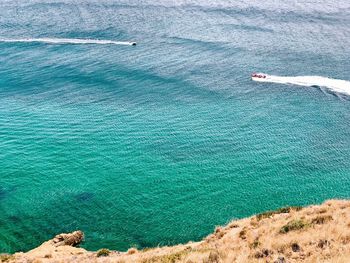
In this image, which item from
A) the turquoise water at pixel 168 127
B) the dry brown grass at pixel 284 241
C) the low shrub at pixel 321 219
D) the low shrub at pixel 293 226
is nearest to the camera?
the dry brown grass at pixel 284 241

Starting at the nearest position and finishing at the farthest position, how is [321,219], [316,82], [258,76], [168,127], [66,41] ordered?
[321,219]
[168,127]
[316,82]
[258,76]
[66,41]

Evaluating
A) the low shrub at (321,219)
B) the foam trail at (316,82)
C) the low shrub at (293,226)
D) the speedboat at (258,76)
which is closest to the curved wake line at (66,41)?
the speedboat at (258,76)

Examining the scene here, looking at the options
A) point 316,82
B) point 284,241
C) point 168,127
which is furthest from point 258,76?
point 284,241

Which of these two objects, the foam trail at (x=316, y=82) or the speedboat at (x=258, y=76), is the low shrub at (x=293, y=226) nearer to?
the foam trail at (x=316, y=82)

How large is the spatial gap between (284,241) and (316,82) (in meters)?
64.9

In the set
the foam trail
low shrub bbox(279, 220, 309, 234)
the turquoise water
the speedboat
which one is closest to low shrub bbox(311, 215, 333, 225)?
low shrub bbox(279, 220, 309, 234)

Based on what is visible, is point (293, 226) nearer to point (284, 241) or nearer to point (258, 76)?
point (284, 241)

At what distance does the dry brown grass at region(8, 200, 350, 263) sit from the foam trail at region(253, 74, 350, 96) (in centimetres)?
5226

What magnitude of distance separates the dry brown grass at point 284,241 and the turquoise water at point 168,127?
15.8 meters

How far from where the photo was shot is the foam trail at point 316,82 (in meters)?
82.3

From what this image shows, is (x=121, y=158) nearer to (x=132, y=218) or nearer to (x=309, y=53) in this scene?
(x=132, y=218)

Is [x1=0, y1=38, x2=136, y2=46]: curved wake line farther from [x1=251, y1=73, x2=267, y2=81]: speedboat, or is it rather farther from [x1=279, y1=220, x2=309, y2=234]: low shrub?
[x1=279, y1=220, x2=309, y2=234]: low shrub

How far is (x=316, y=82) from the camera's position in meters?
86.2

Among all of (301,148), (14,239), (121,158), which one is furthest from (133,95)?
(14,239)
